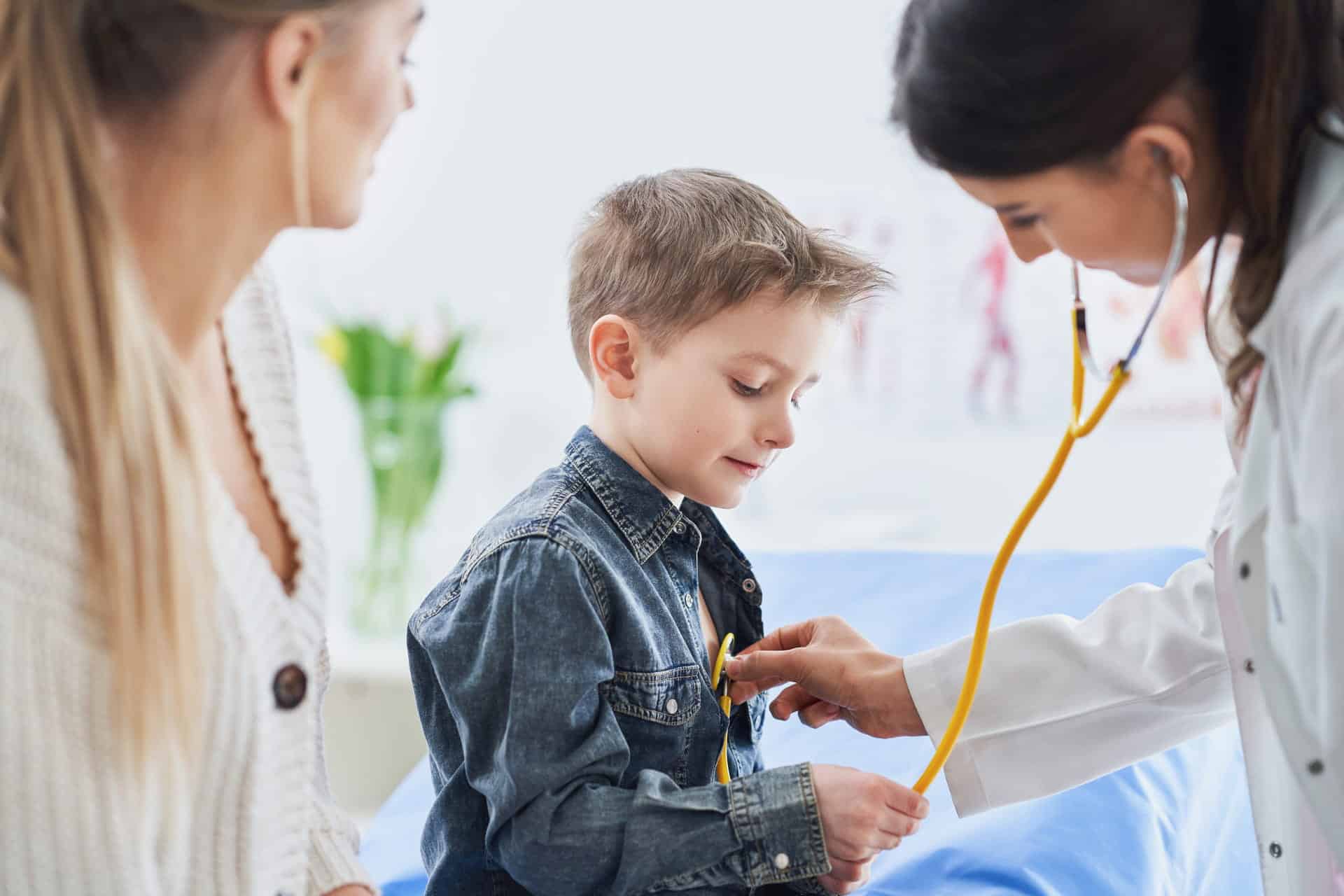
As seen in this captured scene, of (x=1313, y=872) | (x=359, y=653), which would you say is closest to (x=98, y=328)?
(x=1313, y=872)

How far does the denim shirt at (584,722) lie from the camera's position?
3.42 ft

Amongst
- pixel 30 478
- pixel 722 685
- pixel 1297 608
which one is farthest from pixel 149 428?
pixel 1297 608

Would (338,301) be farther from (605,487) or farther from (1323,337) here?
(1323,337)

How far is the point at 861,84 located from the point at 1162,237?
2614mm

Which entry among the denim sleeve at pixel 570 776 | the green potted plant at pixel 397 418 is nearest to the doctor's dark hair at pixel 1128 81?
the denim sleeve at pixel 570 776

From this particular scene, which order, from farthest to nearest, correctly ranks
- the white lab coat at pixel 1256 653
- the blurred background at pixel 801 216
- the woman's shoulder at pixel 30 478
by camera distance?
the blurred background at pixel 801 216 → the white lab coat at pixel 1256 653 → the woman's shoulder at pixel 30 478

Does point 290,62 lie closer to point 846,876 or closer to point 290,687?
point 290,687

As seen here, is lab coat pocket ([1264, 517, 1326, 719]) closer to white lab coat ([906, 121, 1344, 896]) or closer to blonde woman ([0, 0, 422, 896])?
white lab coat ([906, 121, 1344, 896])

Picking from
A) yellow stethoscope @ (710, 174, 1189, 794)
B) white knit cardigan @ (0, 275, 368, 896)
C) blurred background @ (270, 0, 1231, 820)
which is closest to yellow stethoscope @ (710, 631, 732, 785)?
yellow stethoscope @ (710, 174, 1189, 794)

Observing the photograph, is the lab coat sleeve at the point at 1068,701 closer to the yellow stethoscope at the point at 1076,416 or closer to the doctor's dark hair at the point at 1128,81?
the yellow stethoscope at the point at 1076,416

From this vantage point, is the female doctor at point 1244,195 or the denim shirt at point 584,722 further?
the denim shirt at point 584,722

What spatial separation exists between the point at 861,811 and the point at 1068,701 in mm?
394

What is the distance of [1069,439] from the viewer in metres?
1.06

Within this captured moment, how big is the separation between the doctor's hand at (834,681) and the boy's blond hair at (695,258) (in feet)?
1.20
